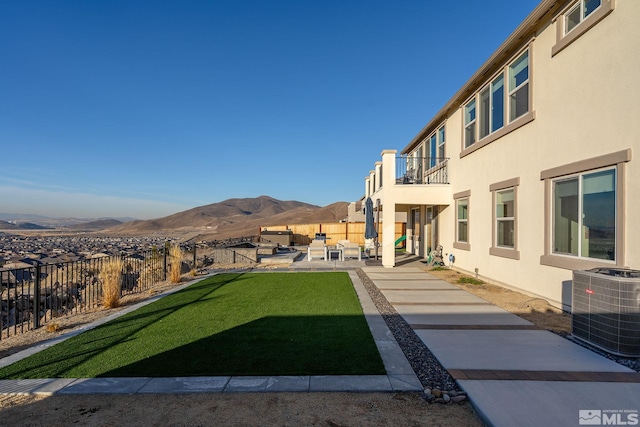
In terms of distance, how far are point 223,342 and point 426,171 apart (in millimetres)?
13463

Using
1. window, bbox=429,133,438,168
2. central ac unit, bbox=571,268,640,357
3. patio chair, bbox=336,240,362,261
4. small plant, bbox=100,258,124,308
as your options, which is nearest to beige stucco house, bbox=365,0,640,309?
central ac unit, bbox=571,268,640,357

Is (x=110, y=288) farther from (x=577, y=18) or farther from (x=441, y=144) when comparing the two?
(x=441, y=144)

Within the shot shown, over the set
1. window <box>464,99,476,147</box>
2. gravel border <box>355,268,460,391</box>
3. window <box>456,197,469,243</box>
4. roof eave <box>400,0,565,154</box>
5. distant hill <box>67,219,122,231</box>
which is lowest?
distant hill <box>67,219,122,231</box>

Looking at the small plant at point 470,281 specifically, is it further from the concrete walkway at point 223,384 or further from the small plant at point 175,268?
the small plant at point 175,268

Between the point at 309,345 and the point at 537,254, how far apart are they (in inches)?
223

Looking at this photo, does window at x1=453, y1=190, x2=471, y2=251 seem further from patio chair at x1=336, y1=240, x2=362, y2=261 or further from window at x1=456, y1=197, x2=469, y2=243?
patio chair at x1=336, y1=240, x2=362, y2=261

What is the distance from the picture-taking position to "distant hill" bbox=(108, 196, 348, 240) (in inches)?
3471

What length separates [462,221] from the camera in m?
11.6

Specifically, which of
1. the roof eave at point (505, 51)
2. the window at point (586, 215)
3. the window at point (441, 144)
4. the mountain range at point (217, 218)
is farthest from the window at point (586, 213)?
the mountain range at point (217, 218)

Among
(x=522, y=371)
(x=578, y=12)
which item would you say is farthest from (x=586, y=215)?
(x=578, y=12)

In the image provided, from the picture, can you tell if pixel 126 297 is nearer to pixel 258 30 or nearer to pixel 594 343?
A: pixel 594 343

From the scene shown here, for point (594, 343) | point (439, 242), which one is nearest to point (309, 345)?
point (594, 343)

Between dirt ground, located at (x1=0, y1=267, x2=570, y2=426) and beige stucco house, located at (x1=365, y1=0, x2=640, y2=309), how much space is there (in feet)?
14.4

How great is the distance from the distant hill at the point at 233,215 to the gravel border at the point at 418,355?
67480 mm
